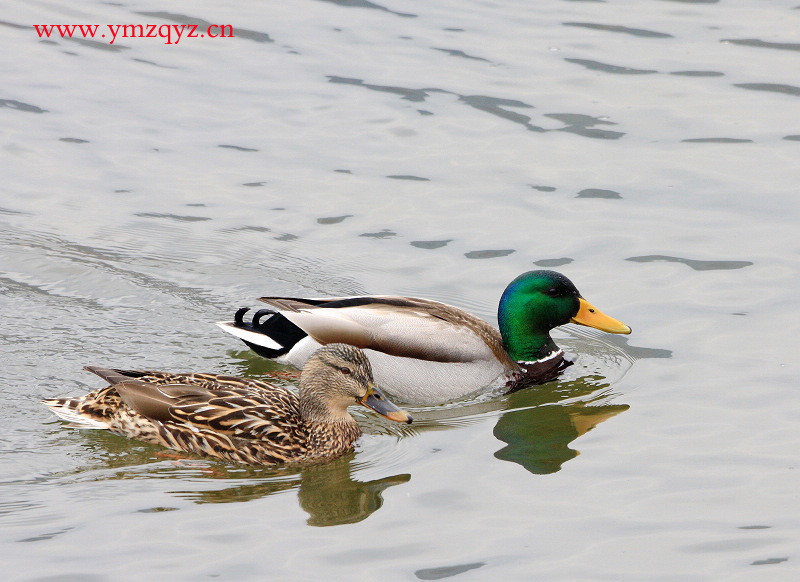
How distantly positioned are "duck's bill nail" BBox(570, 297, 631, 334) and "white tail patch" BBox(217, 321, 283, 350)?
7.44 ft

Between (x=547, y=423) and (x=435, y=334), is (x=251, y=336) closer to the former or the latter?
(x=435, y=334)

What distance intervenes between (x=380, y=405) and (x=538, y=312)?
2.00 meters

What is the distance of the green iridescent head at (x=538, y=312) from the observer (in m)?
9.27

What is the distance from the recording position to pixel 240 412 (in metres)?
7.71

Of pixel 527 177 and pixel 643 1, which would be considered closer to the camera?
pixel 527 177

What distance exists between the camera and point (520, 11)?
15141 millimetres

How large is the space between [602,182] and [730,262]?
1.77m

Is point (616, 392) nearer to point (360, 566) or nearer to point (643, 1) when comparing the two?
point (360, 566)

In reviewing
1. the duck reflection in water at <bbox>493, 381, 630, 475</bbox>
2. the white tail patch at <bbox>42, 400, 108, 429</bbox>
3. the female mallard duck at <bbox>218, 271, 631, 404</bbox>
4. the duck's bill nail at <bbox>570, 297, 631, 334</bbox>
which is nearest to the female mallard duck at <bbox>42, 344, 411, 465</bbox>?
the white tail patch at <bbox>42, 400, 108, 429</bbox>

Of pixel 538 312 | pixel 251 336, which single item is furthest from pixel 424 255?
pixel 251 336

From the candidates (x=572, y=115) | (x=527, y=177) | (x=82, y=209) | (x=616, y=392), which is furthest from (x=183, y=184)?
(x=616, y=392)

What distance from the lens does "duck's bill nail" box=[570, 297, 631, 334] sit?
9.15 metres

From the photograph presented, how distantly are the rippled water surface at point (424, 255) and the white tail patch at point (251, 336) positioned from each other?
27 cm

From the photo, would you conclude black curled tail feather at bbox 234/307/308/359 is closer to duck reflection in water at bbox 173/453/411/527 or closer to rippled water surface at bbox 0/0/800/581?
rippled water surface at bbox 0/0/800/581
